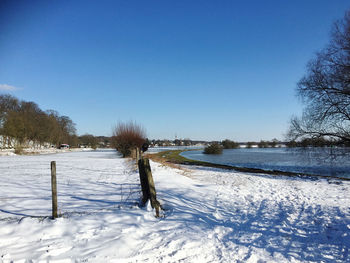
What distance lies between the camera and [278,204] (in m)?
5.84

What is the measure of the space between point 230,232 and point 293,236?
49.7 inches

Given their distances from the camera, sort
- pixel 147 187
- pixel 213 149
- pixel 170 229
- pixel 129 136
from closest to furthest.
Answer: pixel 170 229
pixel 147 187
pixel 129 136
pixel 213 149

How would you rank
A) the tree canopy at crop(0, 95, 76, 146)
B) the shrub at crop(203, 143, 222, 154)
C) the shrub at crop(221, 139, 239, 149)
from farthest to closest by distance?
1. the shrub at crop(221, 139, 239, 149)
2. the shrub at crop(203, 143, 222, 154)
3. the tree canopy at crop(0, 95, 76, 146)

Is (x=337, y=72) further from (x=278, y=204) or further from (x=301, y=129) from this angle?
(x=278, y=204)

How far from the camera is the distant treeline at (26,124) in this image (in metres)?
36.8

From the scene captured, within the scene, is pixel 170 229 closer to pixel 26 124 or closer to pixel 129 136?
pixel 129 136

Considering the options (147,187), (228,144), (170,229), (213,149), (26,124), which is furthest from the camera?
(228,144)

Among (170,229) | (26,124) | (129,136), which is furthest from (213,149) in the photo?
(170,229)

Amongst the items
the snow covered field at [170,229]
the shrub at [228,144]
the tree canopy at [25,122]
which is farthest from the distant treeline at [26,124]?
the shrub at [228,144]

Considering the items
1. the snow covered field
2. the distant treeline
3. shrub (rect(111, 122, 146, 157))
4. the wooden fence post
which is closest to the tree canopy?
the distant treeline

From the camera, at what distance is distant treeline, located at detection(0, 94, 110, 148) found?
36750 mm

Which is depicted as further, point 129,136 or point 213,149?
point 213,149

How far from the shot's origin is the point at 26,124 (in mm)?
39156

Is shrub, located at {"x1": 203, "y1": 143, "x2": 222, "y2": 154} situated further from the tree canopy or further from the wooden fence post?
the wooden fence post
